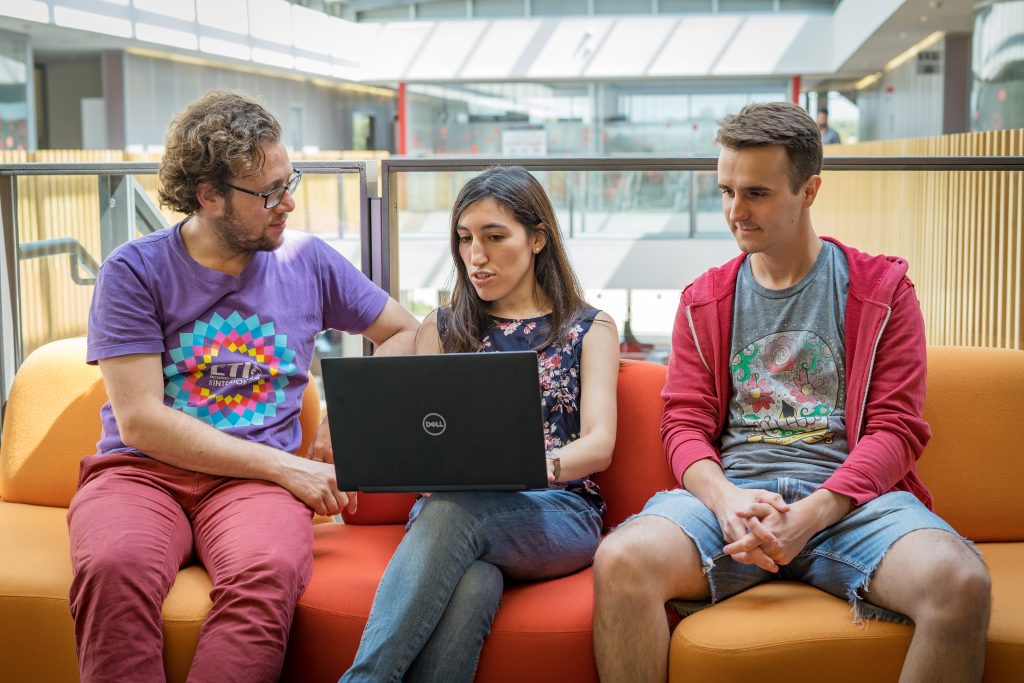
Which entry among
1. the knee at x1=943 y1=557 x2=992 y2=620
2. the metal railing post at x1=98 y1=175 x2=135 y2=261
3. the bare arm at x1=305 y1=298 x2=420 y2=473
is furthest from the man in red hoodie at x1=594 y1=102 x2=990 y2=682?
the metal railing post at x1=98 y1=175 x2=135 y2=261

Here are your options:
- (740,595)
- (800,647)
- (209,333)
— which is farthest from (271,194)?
(800,647)

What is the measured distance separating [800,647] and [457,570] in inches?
25.5

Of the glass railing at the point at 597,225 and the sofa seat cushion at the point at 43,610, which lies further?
the glass railing at the point at 597,225

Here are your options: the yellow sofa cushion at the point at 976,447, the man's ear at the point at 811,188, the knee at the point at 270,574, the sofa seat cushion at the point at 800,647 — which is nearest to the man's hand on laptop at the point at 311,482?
the knee at the point at 270,574

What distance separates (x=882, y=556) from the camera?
1.93m

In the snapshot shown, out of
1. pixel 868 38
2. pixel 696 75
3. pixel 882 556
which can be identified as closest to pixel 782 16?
pixel 696 75

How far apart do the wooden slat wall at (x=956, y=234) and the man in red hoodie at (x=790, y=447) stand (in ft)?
5.27

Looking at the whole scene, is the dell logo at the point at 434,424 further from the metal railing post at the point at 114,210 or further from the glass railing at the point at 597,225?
the metal railing post at the point at 114,210

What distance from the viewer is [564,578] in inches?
86.2

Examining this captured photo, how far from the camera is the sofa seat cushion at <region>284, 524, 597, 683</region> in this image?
1.99 metres

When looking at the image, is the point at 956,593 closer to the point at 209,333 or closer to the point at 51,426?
the point at 209,333

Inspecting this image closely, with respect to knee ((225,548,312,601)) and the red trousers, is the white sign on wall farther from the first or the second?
knee ((225,548,312,601))

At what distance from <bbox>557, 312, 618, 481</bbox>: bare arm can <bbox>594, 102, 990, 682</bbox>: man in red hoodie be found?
0.14 metres

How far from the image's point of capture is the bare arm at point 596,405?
2.18 m
